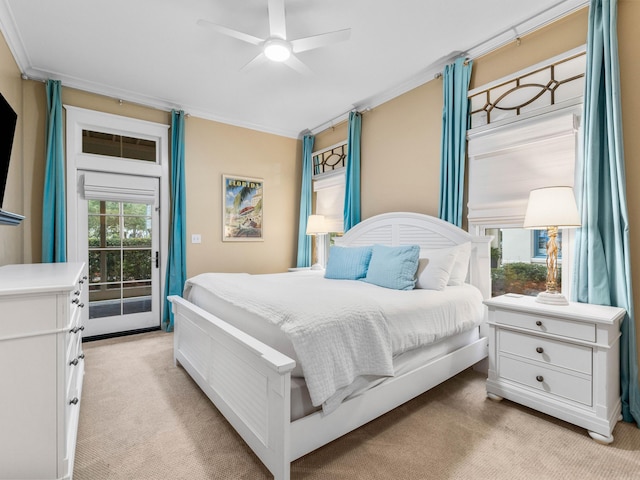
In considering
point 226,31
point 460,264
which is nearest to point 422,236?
point 460,264

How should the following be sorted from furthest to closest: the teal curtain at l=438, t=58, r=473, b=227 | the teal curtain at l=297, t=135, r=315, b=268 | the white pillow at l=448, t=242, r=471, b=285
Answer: the teal curtain at l=297, t=135, r=315, b=268, the teal curtain at l=438, t=58, r=473, b=227, the white pillow at l=448, t=242, r=471, b=285

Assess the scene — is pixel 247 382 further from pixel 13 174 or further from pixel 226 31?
pixel 13 174

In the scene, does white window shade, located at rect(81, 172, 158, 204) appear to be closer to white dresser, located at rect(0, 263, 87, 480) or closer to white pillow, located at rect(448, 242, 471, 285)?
white dresser, located at rect(0, 263, 87, 480)

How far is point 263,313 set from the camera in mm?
1706

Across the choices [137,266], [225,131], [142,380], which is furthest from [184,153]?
[142,380]

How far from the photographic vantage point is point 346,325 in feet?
5.26

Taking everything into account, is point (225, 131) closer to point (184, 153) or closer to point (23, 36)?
point (184, 153)

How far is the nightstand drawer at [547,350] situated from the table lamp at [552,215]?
273 millimetres

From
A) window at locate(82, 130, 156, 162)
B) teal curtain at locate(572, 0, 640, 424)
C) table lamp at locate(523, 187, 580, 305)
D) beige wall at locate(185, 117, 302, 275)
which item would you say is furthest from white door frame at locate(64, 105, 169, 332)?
teal curtain at locate(572, 0, 640, 424)

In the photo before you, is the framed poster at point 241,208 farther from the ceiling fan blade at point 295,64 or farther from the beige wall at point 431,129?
the ceiling fan blade at point 295,64

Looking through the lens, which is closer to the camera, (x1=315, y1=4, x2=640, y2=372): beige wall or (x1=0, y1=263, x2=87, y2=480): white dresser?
(x1=0, y1=263, x2=87, y2=480): white dresser

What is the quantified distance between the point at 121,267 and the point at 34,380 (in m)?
2.84

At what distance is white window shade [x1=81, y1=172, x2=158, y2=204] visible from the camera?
360cm

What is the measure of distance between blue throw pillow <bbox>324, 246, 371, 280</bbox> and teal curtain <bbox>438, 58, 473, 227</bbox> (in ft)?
2.85
